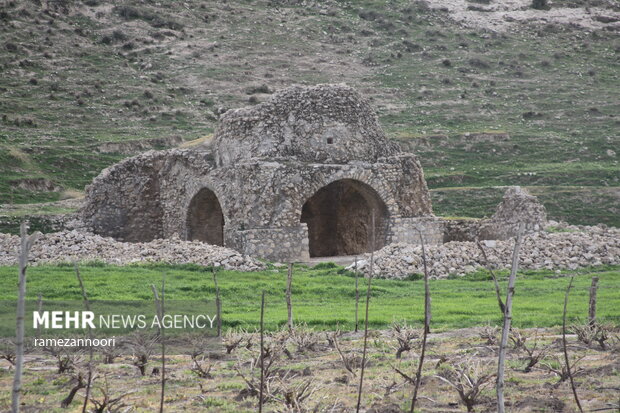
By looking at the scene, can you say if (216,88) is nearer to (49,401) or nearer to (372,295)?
(372,295)

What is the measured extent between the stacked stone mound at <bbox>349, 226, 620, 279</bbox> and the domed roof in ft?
14.4

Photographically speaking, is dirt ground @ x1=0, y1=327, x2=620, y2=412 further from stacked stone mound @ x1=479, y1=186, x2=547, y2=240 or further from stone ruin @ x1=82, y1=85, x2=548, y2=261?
stacked stone mound @ x1=479, y1=186, x2=547, y2=240

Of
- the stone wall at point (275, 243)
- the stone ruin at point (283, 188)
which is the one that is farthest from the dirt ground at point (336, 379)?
the stone ruin at point (283, 188)

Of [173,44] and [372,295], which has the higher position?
[173,44]

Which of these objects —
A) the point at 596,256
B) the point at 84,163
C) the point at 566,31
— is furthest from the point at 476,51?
the point at 596,256

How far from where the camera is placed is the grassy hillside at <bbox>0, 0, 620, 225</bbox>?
1689 inches

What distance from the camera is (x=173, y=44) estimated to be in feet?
228

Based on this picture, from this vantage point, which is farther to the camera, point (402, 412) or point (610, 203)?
point (610, 203)

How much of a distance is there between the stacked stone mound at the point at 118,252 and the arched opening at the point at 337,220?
6.83 meters

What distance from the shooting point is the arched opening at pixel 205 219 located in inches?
1053

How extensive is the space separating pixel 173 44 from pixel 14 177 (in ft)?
110

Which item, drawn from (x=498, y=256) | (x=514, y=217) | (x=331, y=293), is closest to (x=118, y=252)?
(x=331, y=293)

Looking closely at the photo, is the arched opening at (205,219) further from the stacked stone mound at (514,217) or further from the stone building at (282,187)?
the stacked stone mound at (514,217)

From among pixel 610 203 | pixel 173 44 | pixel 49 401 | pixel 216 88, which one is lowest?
pixel 49 401
